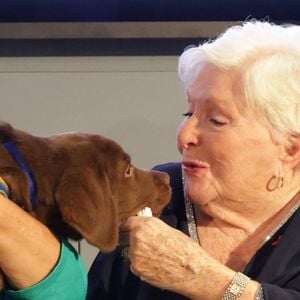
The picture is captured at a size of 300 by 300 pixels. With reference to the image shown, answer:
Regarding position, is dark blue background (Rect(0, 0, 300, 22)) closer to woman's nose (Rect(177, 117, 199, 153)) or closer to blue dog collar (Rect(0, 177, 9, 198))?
woman's nose (Rect(177, 117, 199, 153))

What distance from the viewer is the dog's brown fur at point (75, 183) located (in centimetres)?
124

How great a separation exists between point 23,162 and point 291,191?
1.96 feet

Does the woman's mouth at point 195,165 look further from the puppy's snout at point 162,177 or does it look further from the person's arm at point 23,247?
the person's arm at point 23,247

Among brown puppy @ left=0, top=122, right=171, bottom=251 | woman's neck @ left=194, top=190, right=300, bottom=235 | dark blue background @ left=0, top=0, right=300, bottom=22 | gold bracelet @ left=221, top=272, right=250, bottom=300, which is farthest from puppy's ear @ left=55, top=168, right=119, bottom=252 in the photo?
dark blue background @ left=0, top=0, right=300, bottom=22

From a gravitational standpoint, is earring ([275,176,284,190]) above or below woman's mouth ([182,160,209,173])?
below

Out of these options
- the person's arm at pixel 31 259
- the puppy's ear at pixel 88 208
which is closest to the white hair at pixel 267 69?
the puppy's ear at pixel 88 208

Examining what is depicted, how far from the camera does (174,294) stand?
1.48 meters

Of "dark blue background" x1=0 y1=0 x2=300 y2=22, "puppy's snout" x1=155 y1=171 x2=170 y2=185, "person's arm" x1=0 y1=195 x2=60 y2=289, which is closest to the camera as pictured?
"person's arm" x1=0 y1=195 x2=60 y2=289

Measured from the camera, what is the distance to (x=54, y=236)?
1.28 m

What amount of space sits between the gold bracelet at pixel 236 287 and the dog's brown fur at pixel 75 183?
0.22 m

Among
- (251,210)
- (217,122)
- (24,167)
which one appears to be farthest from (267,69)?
(24,167)

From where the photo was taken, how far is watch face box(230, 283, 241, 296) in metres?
1.31

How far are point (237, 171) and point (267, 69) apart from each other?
215mm

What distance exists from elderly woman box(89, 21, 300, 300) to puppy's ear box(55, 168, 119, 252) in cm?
12
